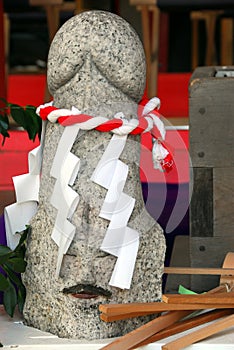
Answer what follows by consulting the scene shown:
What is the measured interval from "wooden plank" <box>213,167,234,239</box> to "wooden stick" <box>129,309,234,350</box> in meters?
0.30

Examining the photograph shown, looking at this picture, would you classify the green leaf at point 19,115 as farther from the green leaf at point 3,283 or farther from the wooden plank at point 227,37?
the wooden plank at point 227,37

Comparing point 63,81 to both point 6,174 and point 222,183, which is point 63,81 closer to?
point 222,183

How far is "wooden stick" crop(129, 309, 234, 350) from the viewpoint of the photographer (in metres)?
1.44

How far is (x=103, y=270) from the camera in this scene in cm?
149

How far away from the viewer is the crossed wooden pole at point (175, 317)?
1411 millimetres

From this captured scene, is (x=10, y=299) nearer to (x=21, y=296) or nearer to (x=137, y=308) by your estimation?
(x=21, y=296)

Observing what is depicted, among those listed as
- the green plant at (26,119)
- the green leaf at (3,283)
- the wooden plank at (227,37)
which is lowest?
the wooden plank at (227,37)

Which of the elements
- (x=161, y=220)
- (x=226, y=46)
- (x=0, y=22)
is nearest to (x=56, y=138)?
(x=161, y=220)

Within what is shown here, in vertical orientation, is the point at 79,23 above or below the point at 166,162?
above

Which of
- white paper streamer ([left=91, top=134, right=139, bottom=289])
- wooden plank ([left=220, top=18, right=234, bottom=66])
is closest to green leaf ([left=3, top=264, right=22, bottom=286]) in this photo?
white paper streamer ([left=91, top=134, right=139, bottom=289])

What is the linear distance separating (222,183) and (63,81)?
1.40ft

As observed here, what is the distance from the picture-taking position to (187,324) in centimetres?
148

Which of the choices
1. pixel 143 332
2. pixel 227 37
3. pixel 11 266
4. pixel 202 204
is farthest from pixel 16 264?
pixel 227 37

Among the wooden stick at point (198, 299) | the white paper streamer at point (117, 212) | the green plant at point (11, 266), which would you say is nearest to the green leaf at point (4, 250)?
the green plant at point (11, 266)
